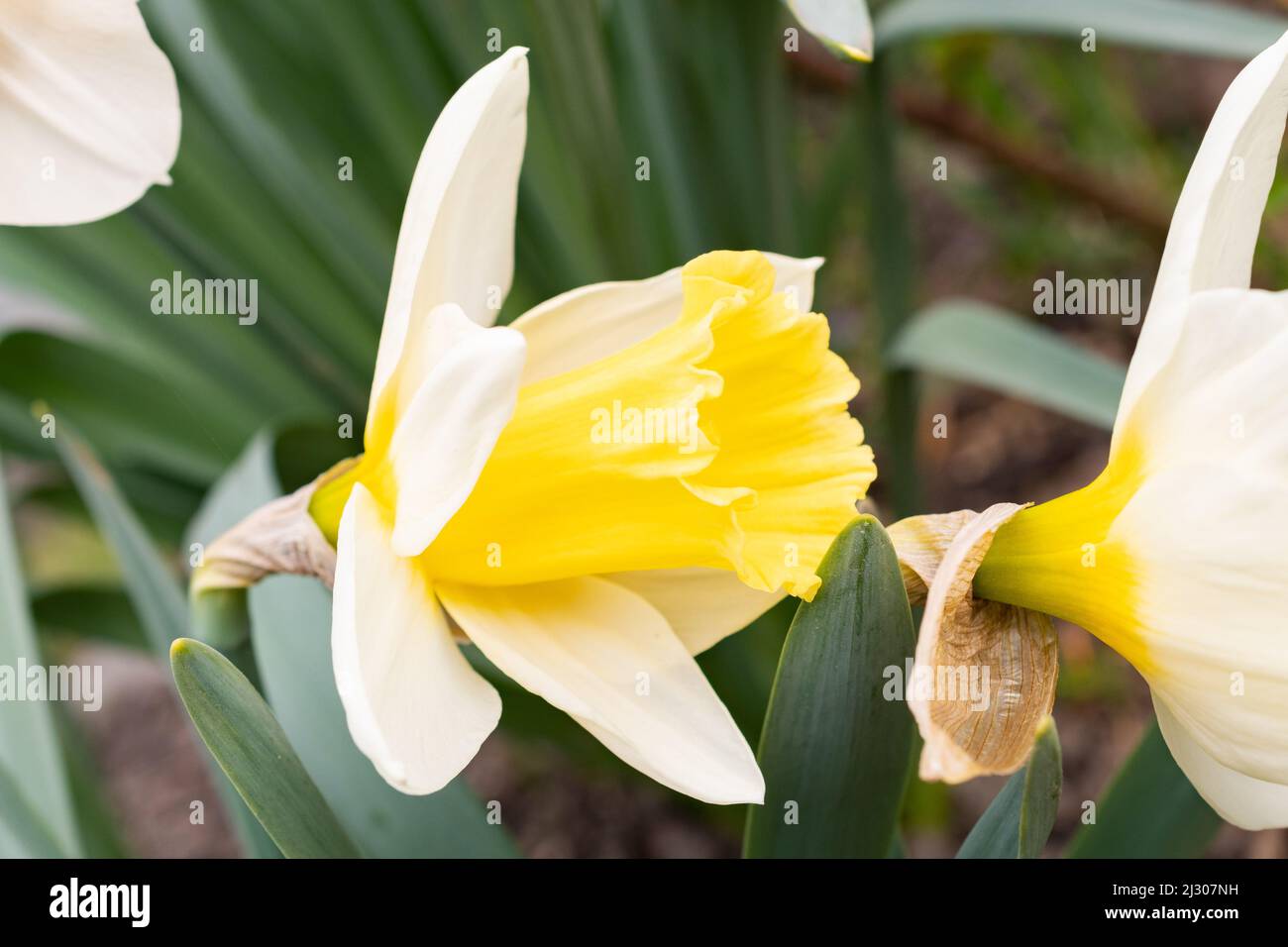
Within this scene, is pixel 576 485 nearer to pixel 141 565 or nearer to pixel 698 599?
pixel 698 599

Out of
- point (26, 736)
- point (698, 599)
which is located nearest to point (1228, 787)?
point (698, 599)

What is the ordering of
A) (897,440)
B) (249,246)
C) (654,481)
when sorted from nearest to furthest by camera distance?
(654,481), (249,246), (897,440)

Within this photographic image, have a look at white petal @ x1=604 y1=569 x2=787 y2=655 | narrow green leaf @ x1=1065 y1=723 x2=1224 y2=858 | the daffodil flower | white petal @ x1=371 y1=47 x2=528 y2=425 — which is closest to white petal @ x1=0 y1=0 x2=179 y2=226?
white petal @ x1=371 y1=47 x2=528 y2=425

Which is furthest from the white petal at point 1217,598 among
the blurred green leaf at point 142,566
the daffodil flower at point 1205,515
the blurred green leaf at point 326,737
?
the blurred green leaf at point 142,566

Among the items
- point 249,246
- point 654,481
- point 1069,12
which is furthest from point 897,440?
point 654,481

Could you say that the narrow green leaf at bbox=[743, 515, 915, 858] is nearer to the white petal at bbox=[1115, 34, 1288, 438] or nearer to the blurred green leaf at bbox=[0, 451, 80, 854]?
the white petal at bbox=[1115, 34, 1288, 438]
